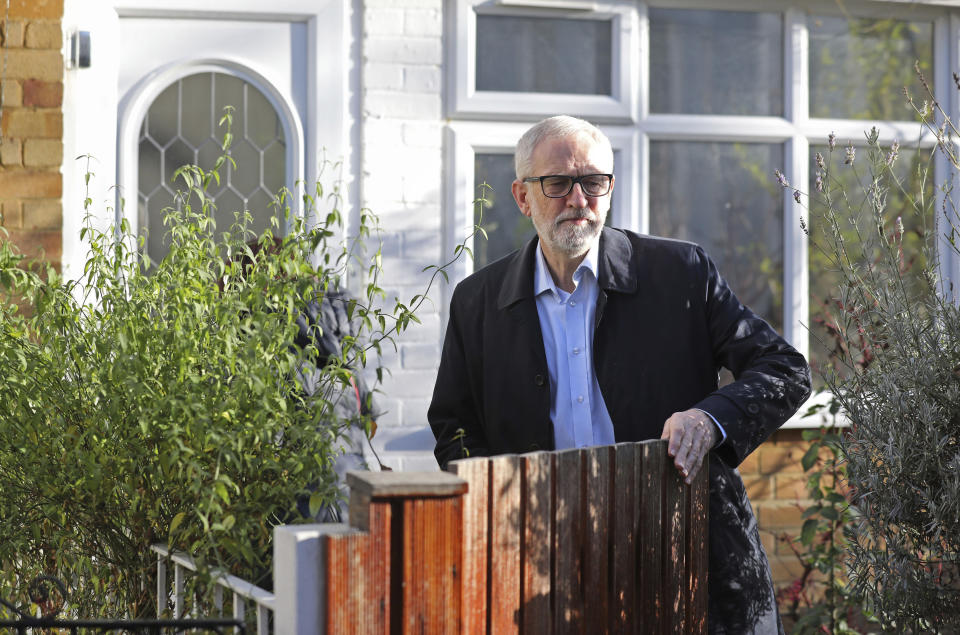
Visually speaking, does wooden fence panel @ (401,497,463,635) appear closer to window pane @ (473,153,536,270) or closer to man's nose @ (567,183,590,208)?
man's nose @ (567,183,590,208)

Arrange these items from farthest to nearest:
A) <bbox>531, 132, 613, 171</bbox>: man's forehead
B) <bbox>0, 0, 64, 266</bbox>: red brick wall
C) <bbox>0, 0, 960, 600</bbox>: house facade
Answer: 1. <bbox>0, 0, 960, 600</bbox>: house facade
2. <bbox>0, 0, 64, 266</bbox>: red brick wall
3. <bbox>531, 132, 613, 171</bbox>: man's forehead

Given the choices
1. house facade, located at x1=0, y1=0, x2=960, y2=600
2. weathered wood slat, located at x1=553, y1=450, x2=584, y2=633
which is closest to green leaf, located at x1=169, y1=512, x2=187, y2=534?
weathered wood slat, located at x1=553, y1=450, x2=584, y2=633

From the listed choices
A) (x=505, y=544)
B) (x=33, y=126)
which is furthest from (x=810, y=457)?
(x=33, y=126)

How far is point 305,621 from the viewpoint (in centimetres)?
155

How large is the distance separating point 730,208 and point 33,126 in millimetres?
2822

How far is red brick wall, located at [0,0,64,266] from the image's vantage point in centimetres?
370

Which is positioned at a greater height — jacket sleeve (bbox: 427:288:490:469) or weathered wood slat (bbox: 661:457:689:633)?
jacket sleeve (bbox: 427:288:490:469)

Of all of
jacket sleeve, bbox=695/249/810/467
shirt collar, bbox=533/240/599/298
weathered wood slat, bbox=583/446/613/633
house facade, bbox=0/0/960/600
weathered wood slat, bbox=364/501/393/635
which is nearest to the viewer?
weathered wood slat, bbox=364/501/393/635

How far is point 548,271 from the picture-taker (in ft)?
8.64

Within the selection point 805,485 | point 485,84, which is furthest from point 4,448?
point 805,485

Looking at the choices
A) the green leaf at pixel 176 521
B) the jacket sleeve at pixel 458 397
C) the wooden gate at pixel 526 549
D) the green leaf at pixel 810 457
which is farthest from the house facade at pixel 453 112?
the wooden gate at pixel 526 549

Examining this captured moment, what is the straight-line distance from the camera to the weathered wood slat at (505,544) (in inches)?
66.3

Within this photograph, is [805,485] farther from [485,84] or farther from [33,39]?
[33,39]

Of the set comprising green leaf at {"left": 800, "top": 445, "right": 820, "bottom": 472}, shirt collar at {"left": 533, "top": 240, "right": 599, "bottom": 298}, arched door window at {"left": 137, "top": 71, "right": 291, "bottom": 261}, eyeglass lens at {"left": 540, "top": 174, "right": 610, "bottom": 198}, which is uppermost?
arched door window at {"left": 137, "top": 71, "right": 291, "bottom": 261}
